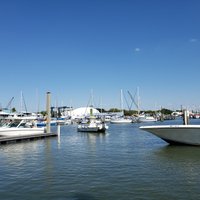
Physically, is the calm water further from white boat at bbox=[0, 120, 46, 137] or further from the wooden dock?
white boat at bbox=[0, 120, 46, 137]

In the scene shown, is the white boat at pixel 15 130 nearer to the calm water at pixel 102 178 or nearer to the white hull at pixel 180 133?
the calm water at pixel 102 178

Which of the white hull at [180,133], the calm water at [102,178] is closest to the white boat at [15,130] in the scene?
the calm water at [102,178]

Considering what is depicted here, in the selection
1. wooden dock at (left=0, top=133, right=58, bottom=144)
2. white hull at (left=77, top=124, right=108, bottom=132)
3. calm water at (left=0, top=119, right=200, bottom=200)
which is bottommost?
calm water at (left=0, top=119, right=200, bottom=200)

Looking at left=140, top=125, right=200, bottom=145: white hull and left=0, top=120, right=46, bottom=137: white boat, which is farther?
left=0, top=120, right=46, bottom=137: white boat

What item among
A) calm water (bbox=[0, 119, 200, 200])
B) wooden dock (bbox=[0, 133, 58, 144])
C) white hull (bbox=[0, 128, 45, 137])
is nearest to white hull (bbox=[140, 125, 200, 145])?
calm water (bbox=[0, 119, 200, 200])

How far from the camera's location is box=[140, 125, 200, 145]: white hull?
25.2 metres

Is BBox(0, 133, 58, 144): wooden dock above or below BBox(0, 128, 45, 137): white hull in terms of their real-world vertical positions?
below

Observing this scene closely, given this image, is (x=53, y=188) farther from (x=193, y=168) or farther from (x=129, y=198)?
(x=193, y=168)

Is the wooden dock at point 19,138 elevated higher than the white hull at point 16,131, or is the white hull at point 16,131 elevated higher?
the white hull at point 16,131

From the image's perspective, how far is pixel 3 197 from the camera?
11539 mm

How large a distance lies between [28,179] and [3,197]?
288 centimetres

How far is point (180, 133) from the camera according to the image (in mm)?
25891

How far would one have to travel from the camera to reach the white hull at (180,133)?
2517 cm

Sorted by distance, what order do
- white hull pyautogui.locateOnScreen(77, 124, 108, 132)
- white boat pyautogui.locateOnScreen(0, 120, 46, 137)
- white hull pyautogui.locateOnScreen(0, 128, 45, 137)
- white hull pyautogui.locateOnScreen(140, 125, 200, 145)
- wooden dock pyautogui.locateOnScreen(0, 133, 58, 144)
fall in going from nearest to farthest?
1. white hull pyautogui.locateOnScreen(140, 125, 200, 145)
2. wooden dock pyautogui.locateOnScreen(0, 133, 58, 144)
3. white hull pyautogui.locateOnScreen(0, 128, 45, 137)
4. white boat pyautogui.locateOnScreen(0, 120, 46, 137)
5. white hull pyautogui.locateOnScreen(77, 124, 108, 132)
